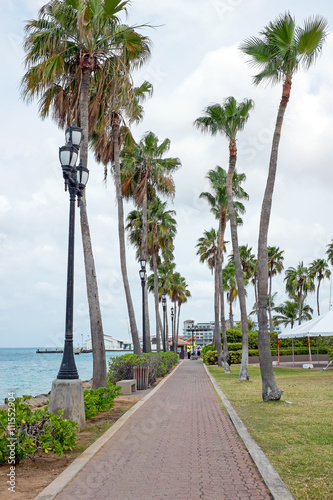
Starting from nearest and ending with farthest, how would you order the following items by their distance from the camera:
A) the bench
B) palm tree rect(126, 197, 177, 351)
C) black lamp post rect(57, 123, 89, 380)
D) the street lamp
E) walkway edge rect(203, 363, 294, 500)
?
walkway edge rect(203, 363, 294, 500)
the street lamp
black lamp post rect(57, 123, 89, 380)
the bench
palm tree rect(126, 197, 177, 351)

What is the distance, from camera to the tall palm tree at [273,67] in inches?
507

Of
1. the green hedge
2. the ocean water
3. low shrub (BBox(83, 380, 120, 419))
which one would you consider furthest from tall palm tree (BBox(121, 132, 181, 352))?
low shrub (BBox(83, 380, 120, 419))

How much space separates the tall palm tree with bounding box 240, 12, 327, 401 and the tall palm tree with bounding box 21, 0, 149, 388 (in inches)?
161

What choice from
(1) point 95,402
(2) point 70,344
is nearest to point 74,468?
(2) point 70,344

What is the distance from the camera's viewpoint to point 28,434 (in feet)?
19.7

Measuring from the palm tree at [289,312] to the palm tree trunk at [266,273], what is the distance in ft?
251

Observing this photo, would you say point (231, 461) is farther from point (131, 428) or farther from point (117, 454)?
point (131, 428)

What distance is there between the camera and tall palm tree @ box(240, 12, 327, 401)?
42.2 ft

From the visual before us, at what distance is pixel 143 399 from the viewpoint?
14172 mm

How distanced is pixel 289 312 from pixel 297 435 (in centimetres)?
8415

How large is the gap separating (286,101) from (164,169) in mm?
13137

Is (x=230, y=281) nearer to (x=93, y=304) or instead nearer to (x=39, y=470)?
(x=93, y=304)

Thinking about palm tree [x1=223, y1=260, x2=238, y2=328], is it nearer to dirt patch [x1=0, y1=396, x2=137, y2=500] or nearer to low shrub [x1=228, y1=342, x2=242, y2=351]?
low shrub [x1=228, y1=342, x2=242, y2=351]

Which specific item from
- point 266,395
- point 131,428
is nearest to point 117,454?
point 131,428
